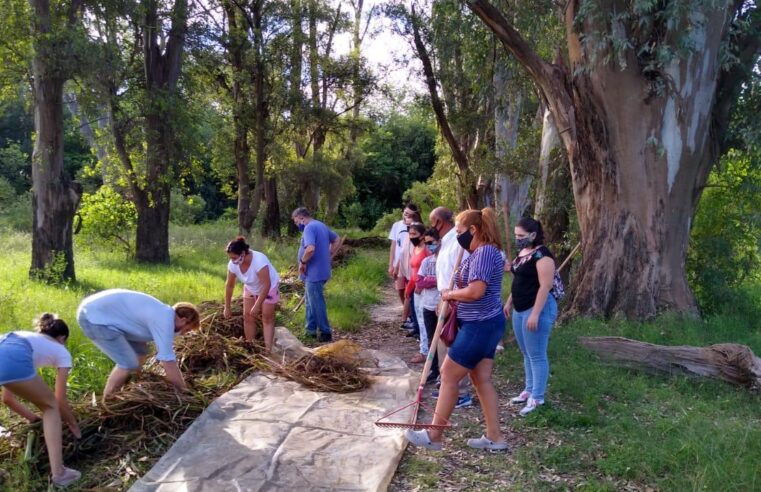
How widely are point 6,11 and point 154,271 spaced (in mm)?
5506

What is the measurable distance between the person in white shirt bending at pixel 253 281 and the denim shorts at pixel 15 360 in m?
2.39

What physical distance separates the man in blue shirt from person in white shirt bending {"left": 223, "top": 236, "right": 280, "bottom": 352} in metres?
0.94

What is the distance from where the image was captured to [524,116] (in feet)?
61.0

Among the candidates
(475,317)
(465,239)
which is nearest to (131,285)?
(465,239)

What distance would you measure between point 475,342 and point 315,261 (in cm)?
377

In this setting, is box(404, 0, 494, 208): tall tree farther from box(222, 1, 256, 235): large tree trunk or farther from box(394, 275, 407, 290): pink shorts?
box(222, 1, 256, 235): large tree trunk

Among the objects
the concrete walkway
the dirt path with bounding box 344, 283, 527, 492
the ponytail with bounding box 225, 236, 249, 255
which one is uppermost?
the ponytail with bounding box 225, 236, 249, 255

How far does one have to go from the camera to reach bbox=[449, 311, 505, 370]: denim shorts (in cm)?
447

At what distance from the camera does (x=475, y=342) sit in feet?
14.7

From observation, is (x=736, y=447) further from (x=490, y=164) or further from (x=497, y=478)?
(x=490, y=164)

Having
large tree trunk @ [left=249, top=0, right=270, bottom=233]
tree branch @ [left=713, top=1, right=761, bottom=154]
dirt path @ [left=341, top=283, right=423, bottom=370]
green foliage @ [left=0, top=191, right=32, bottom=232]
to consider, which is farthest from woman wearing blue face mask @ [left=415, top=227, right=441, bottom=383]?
green foliage @ [left=0, top=191, right=32, bottom=232]

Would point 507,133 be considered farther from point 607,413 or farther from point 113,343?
point 113,343

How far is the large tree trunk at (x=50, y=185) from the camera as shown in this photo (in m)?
10.7

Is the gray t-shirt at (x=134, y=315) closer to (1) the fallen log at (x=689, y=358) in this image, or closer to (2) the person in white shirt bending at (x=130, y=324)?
(2) the person in white shirt bending at (x=130, y=324)
